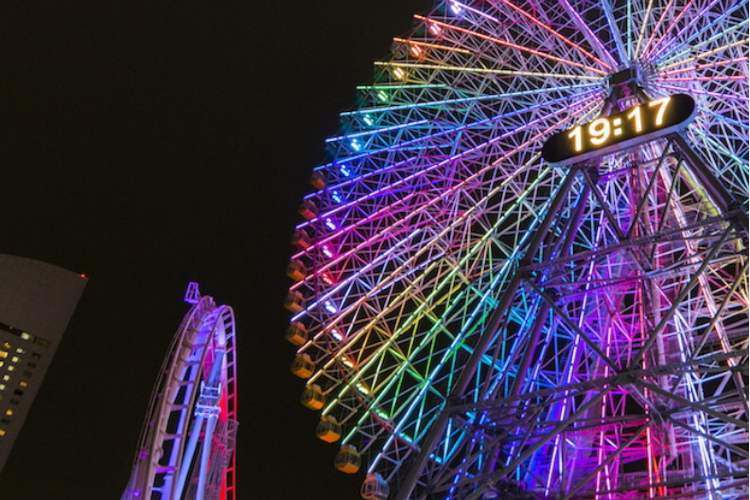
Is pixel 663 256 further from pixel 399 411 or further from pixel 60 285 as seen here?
pixel 60 285

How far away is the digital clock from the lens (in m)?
15.7

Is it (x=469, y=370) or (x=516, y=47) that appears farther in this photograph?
(x=516, y=47)

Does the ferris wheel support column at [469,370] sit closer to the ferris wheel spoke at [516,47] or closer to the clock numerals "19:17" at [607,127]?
the clock numerals "19:17" at [607,127]

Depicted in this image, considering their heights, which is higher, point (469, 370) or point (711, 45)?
point (711, 45)

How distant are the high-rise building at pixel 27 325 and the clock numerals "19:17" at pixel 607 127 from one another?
6115 cm

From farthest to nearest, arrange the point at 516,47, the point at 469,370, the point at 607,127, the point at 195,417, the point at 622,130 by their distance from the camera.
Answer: the point at 516,47 < the point at 195,417 < the point at 607,127 < the point at 622,130 < the point at 469,370

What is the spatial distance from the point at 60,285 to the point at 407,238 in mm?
60505

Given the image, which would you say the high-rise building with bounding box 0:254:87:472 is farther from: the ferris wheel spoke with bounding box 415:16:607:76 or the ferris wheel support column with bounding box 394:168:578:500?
the ferris wheel support column with bounding box 394:168:578:500

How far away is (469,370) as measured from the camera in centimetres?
1585

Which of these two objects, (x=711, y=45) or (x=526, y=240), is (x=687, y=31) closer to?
(x=711, y=45)

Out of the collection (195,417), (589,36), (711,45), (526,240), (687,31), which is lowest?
(195,417)

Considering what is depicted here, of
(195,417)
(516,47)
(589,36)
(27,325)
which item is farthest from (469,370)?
(27,325)

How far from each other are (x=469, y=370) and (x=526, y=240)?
19.0 ft

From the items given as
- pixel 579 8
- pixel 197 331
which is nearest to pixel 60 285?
pixel 197 331
